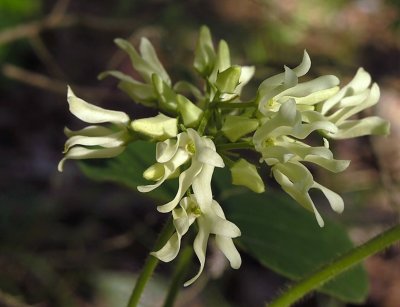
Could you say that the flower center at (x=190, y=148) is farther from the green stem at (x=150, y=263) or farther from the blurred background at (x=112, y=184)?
the blurred background at (x=112, y=184)

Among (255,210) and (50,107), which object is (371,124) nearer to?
(255,210)

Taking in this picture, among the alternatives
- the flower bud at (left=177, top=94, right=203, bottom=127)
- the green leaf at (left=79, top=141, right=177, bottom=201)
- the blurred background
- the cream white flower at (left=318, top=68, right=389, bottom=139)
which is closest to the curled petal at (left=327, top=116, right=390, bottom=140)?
the cream white flower at (left=318, top=68, right=389, bottom=139)

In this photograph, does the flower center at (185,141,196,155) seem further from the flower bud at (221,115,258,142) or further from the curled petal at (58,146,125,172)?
the curled petal at (58,146,125,172)

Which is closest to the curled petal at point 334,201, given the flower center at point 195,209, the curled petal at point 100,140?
the flower center at point 195,209

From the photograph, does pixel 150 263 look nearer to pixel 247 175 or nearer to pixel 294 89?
pixel 247 175

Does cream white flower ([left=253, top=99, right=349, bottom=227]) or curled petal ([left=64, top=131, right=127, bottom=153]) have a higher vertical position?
cream white flower ([left=253, top=99, right=349, bottom=227])

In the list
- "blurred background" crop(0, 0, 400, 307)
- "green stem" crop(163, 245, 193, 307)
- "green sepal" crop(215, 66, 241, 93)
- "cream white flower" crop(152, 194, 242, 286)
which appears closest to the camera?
"cream white flower" crop(152, 194, 242, 286)

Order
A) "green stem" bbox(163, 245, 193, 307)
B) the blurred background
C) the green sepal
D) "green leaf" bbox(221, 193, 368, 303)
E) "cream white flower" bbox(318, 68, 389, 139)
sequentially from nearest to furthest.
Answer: the green sepal < "cream white flower" bbox(318, 68, 389, 139) < "green stem" bbox(163, 245, 193, 307) < "green leaf" bbox(221, 193, 368, 303) < the blurred background
